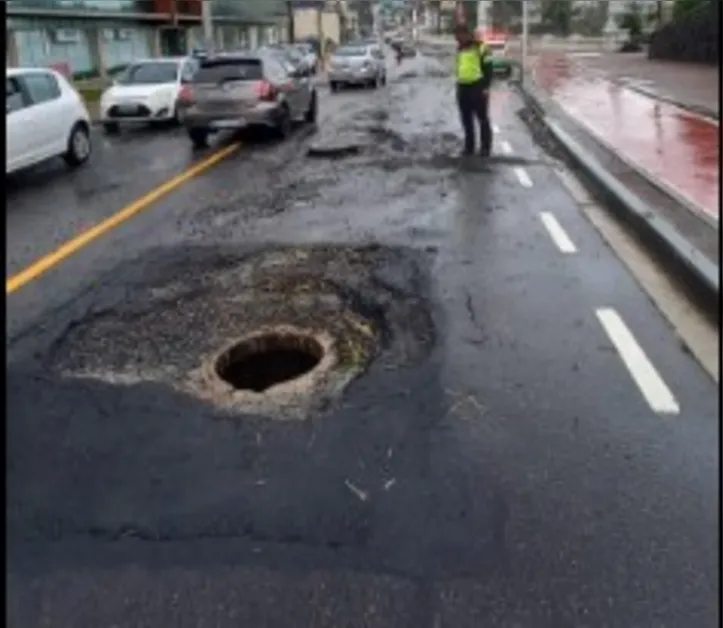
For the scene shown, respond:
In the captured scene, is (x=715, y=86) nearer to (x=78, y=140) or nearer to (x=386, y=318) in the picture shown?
(x=78, y=140)

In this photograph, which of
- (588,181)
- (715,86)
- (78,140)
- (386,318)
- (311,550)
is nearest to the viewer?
(311,550)

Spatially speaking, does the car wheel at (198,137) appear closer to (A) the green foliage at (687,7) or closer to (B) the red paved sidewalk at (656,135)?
(B) the red paved sidewalk at (656,135)

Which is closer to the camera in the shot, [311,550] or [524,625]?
[524,625]

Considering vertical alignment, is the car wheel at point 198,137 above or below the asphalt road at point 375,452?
below

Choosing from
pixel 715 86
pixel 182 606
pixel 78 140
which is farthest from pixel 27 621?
pixel 715 86

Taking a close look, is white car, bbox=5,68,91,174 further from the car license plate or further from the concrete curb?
the concrete curb

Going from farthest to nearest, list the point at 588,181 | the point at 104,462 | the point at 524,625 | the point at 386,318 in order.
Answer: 1. the point at 588,181
2. the point at 386,318
3. the point at 104,462
4. the point at 524,625

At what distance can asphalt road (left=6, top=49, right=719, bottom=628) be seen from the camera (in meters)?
3.33

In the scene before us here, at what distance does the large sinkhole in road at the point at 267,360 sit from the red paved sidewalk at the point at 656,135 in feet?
15.2

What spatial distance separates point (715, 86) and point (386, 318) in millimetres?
22935

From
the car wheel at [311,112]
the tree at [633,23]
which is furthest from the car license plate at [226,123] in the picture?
the tree at [633,23]

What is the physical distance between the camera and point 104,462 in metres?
4.34

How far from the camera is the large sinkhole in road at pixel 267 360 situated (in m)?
5.62

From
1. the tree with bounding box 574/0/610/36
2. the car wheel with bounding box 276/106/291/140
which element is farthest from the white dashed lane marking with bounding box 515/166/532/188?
the tree with bounding box 574/0/610/36
